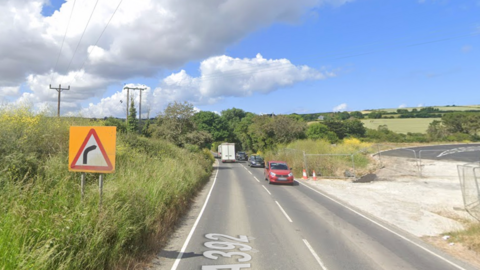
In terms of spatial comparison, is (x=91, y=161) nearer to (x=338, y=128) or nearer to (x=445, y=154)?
(x=445, y=154)

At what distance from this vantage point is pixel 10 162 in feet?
20.2

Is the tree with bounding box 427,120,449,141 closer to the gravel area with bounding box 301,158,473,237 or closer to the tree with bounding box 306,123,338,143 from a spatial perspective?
the tree with bounding box 306,123,338,143

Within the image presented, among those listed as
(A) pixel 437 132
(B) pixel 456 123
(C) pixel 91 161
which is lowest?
(C) pixel 91 161

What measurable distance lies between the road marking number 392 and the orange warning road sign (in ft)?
9.56

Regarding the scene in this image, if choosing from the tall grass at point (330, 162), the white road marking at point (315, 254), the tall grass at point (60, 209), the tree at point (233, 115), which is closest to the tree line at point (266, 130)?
the tall grass at point (60, 209)

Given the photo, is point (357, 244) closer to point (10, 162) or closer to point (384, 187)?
point (10, 162)

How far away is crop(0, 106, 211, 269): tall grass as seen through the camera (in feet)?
13.1

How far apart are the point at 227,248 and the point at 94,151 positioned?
3.87 m

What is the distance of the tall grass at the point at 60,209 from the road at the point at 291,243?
95cm

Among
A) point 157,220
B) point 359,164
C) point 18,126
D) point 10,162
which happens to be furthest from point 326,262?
point 359,164

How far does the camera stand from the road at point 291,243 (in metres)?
6.06

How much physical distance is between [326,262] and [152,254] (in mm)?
3859

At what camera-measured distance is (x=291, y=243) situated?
739 centimetres

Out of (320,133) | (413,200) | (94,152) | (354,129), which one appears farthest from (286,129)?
(94,152)
